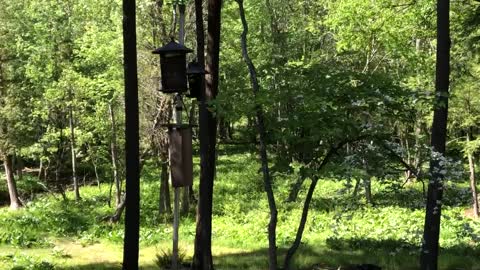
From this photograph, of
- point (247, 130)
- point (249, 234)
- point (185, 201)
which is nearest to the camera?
point (247, 130)

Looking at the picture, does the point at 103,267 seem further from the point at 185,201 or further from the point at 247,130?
the point at 185,201

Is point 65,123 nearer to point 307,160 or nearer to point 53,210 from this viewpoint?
point 53,210

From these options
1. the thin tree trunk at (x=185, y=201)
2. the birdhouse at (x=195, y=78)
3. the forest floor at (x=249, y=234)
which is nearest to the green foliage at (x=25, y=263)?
the forest floor at (x=249, y=234)

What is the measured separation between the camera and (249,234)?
53.1 ft

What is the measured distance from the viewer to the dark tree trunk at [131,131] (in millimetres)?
9070

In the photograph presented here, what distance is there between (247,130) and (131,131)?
2.25 metres

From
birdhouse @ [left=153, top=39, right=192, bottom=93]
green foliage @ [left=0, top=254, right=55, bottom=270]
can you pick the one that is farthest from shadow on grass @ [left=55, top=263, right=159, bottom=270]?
birdhouse @ [left=153, top=39, right=192, bottom=93]

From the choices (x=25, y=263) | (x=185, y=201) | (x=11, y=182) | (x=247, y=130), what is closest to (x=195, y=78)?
(x=247, y=130)

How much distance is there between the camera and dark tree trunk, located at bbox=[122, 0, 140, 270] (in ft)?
29.8

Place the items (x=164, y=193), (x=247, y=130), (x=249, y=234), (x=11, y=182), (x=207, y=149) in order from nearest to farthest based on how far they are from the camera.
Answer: (x=247, y=130) < (x=207, y=149) < (x=249, y=234) < (x=164, y=193) < (x=11, y=182)

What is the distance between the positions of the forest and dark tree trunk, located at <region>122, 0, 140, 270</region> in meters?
0.03

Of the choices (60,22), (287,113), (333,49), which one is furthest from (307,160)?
(333,49)

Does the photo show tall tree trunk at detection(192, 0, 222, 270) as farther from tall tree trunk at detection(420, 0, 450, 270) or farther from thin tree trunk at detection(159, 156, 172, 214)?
thin tree trunk at detection(159, 156, 172, 214)

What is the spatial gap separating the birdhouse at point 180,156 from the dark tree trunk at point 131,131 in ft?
3.63
